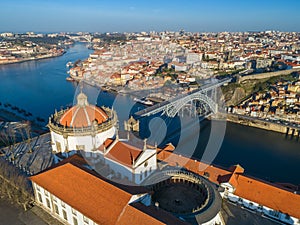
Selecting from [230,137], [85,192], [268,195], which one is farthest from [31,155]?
[230,137]

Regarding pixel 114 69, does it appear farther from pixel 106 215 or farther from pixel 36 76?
pixel 106 215

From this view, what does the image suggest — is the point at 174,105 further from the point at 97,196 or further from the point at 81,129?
the point at 97,196

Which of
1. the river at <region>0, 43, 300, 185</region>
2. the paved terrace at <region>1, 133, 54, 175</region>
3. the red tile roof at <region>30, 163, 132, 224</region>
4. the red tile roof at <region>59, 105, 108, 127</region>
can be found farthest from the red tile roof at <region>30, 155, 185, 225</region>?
the river at <region>0, 43, 300, 185</region>

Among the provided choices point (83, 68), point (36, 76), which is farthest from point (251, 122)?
point (36, 76)

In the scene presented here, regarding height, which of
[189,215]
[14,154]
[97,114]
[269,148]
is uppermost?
[97,114]

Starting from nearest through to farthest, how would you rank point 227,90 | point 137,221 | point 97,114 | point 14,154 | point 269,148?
point 137,221 < point 97,114 < point 14,154 < point 269,148 < point 227,90

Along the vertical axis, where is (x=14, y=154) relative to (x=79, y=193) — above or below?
below

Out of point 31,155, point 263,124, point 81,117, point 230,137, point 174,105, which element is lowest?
point 230,137
